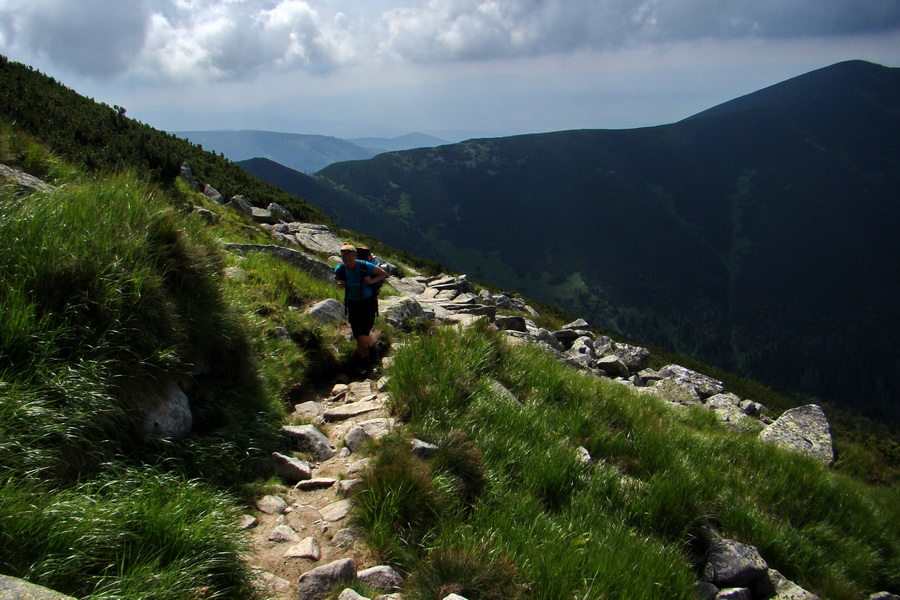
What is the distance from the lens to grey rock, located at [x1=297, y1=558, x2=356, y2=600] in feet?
10.8

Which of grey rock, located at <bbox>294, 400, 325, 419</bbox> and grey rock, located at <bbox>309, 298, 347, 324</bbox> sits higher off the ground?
grey rock, located at <bbox>309, 298, 347, 324</bbox>

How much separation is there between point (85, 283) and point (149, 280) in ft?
1.68

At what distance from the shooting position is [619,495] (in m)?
5.23

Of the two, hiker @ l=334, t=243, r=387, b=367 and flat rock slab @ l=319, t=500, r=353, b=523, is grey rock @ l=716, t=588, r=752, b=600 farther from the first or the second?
hiker @ l=334, t=243, r=387, b=367

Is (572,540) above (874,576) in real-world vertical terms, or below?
above

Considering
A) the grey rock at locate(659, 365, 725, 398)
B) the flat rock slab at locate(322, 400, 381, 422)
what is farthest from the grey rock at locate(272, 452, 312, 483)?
the grey rock at locate(659, 365, 725, 398)

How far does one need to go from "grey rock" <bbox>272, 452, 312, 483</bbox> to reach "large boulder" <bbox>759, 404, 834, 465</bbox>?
10.4m

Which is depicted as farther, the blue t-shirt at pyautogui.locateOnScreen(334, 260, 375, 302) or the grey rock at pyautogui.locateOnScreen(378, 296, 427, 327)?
the grey rock at pyautogui.locateOnScreen(378, 296, 427, 327)

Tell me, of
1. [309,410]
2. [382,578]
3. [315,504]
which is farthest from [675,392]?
[382,578]

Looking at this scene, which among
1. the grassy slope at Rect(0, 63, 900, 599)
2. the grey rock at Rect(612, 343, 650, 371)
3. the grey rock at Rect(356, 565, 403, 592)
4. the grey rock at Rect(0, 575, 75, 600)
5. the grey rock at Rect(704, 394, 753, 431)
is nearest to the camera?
the grey rock at Rect(0, 575, 75, 600)

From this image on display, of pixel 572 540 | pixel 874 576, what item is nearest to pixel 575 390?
pixel 572 540

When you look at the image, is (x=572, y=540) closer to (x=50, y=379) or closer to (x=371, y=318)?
(x=50, y=379)

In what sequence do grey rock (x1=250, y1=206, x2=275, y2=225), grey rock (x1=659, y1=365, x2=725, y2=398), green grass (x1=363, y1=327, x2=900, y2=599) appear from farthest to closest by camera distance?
grey rock (x1=250, y1=206, x2=275, y2=225), grey rock (x1=659, y1=365, x2=725, y2=398), green grass (x1=363, y1=327, x2=900, y2=599)

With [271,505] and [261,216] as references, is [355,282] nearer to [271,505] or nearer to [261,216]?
[271,505]
